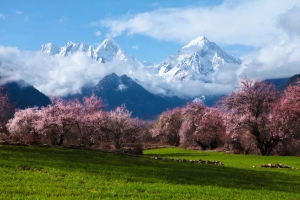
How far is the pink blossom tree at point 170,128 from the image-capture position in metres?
125

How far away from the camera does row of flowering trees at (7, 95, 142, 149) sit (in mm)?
60753

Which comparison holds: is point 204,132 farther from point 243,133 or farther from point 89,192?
point 89,192

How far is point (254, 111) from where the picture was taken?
236 ft

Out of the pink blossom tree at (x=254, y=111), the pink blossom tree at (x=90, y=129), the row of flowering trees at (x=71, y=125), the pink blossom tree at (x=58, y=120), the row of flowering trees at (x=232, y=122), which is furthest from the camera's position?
the pink blossom tree at (x=254, y=111)

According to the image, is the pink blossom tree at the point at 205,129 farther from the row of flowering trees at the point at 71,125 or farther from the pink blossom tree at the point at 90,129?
the pink blossom tree at the point at 90,129

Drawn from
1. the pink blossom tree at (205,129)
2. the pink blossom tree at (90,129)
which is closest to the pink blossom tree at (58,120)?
the pink blossom tree at (90,129)

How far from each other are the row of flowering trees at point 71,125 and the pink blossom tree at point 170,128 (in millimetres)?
42960

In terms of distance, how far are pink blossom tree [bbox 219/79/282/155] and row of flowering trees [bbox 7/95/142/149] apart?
24.2 metres

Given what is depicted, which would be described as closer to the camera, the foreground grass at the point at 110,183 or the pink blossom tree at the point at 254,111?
the foreground grass at the point at 110,183

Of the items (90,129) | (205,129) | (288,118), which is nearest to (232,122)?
(288,118)

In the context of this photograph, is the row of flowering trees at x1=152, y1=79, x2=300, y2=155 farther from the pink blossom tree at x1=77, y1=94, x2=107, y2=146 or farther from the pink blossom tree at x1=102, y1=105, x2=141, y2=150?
the pink blossom tree at x1=77, y1=94, x2=107, y2=146

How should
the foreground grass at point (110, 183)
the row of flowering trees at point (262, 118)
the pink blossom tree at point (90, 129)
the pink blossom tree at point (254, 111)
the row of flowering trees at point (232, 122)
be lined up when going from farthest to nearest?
the pink blossom tree at point (254, 111) → the row of flowering trees at point (262, 118) → the pink blossom tree at point (90, 129) → the row of flowering trees at point (232, 122) → the foreground grass at point (110, 183)

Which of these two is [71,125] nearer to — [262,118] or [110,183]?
[262,118]

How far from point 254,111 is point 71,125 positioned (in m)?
40.0
